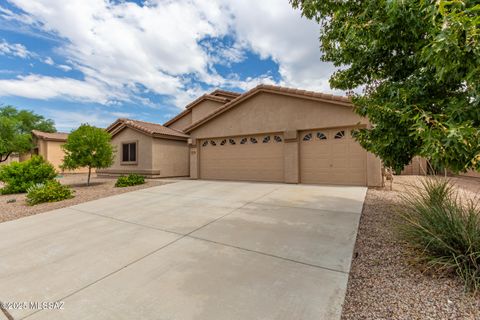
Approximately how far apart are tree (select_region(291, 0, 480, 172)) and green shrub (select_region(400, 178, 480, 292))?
2.99 feet

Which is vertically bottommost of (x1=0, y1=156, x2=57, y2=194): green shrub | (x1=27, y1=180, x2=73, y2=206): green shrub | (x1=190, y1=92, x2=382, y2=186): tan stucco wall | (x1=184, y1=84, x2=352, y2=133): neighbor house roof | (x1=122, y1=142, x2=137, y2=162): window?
(x1=27, y1=180, x2=73, y2=206): green shrub

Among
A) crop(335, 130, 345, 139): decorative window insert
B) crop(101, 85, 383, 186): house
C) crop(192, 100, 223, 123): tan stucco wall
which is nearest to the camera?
crop(101, 85, 383, 186): house

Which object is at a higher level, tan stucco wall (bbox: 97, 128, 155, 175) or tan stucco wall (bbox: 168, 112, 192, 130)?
tan stucco wall (bbox: 168, 112, 192, 130)

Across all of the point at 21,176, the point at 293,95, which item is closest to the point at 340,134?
the point at 293,95

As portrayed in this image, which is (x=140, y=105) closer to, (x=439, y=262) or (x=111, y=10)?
(x=111, y=10)

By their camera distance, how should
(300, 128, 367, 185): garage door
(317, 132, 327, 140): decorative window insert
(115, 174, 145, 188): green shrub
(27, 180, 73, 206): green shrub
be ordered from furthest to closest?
1. (115, 174, 145, 188): green shrub
2. (317, 132, 327, 140): decorative window insert
3. (300, 128, 367, 185): garage door
4. (27, 180, 73, 206): green shrub

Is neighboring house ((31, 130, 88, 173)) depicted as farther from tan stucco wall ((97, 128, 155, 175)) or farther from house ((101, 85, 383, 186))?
house ((101, 85, 383, 186))

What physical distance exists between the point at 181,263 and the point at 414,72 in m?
4.97

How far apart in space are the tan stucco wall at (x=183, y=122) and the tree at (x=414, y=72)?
15265 millimetres

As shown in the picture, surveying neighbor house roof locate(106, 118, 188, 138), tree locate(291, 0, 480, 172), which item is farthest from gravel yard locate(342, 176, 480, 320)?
neighbor house roof locate(106, 118, 188, 138)

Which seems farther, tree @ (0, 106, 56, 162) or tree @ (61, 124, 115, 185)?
tree @ (0, 106, 56, 162)

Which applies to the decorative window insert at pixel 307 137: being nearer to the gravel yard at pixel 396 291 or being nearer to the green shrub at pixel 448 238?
the green shrub at pixel 448 238

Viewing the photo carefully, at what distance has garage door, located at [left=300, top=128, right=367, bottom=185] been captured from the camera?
946 centimetres

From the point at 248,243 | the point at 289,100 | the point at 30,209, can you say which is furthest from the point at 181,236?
the point at 289,100
